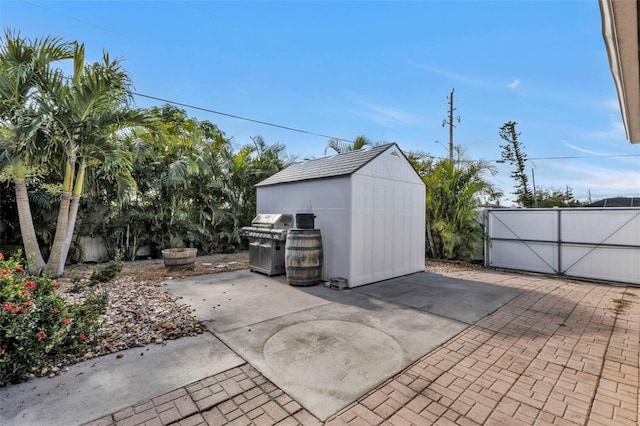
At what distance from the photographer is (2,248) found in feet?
19.3

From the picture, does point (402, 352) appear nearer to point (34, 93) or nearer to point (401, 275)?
point (401, 275)

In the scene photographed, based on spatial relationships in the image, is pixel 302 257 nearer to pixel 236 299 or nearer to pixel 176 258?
pixel 236 299

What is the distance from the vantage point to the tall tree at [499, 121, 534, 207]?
23.6 metres

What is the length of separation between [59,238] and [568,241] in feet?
38.6

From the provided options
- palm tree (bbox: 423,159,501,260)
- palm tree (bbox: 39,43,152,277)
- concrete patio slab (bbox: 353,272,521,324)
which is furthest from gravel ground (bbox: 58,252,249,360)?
palm tree (bbox: 423,159,501,260)

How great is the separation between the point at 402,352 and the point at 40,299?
11.4 ft

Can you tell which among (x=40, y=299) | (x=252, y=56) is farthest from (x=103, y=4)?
(x=40, y=299)

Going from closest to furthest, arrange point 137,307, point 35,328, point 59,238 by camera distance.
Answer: point 35,328, point 137,307, point 59,238

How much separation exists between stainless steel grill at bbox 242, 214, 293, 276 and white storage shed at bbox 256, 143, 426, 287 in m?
0.49

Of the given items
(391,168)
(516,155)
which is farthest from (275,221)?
(516,155)

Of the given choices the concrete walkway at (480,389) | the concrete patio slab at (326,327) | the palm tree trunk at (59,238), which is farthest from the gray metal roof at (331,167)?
the palm tree trunk at (59,238)

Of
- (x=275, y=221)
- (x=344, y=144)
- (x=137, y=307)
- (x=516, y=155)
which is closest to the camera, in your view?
(x=137, y=307)

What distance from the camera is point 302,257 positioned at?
17.7 feet

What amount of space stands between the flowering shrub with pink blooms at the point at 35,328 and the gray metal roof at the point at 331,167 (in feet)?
14.4
